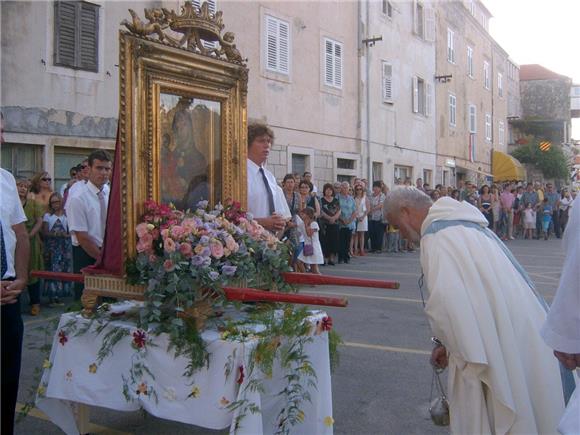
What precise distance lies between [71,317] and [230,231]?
1.13 meters

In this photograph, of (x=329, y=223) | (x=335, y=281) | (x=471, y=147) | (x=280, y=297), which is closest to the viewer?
(x=280, y=297)

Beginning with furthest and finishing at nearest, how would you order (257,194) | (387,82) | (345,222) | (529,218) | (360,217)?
(529,218) < (387,82) < (360,217) < (345,222) < (257,194)

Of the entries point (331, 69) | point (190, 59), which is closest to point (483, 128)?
point (331, 69)

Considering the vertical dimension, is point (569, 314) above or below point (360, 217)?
below

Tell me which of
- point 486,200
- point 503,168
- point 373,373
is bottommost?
point 373,373

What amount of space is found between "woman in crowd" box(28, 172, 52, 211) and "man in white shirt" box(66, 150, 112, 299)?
157 inches

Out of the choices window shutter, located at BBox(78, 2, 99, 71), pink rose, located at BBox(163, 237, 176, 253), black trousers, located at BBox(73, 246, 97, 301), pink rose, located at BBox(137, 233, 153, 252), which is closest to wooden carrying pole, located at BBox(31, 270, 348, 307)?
pink rose, located at BBox(163, 237, 176, 253)

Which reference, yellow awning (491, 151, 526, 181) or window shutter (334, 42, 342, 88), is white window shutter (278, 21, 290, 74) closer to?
window shutter (334, 42, 342, 88)

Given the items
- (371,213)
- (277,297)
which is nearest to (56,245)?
(277,297)

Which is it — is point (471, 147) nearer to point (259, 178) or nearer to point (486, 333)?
point (259, 178)

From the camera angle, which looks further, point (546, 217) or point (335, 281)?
point (546, 217)

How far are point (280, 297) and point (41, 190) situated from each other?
6.93m

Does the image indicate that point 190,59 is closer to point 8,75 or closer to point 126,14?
point 8,75

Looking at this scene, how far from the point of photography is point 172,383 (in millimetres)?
3438
